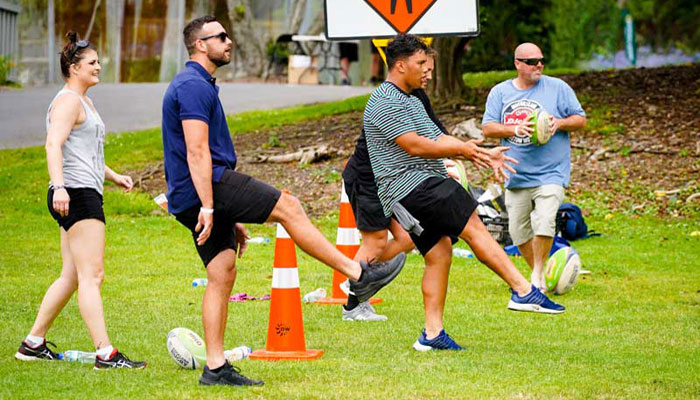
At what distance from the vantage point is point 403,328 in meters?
8.25

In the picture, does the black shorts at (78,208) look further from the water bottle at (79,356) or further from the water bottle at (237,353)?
the water bottle at (237,353)

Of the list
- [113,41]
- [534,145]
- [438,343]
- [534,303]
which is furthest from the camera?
[113,41]

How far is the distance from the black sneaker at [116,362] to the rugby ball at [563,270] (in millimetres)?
4232

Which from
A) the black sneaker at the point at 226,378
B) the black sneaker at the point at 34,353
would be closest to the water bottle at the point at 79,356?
the black sneaker at the point at 34,353

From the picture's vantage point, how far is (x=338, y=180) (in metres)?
16.6

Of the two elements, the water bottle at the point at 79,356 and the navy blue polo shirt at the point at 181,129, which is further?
the water bottle at the point at 79,356

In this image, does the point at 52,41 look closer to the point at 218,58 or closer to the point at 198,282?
the point at 198,282

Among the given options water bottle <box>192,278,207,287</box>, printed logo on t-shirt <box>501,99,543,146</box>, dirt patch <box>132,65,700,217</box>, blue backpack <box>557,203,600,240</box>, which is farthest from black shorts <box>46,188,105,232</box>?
Result: dirt patch <box>132,65,700,217</box>

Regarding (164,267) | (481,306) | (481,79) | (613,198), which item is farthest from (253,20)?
(481,306)

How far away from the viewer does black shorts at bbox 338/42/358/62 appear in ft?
128

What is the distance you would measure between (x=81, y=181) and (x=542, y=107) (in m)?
4.31

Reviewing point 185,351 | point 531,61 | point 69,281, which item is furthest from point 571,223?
point 69,281

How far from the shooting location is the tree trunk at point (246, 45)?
38.6 meters

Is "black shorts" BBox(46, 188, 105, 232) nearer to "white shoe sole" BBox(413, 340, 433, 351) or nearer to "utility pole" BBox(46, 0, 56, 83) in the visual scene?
"white shoe sole" BBox(413, 340, 433, 351)
